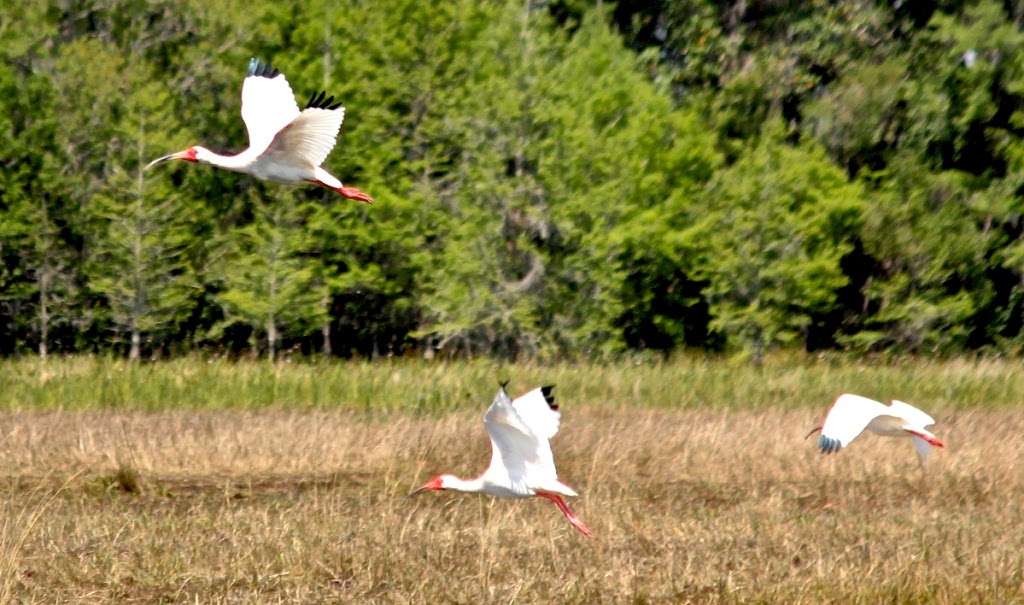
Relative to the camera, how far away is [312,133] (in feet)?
40.2

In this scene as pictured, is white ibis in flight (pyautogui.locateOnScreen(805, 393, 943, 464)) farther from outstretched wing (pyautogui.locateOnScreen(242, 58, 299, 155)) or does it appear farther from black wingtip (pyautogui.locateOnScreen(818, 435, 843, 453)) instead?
outstretched wing (pyautogui.locateOnScreen(242, 58, 299, 155))

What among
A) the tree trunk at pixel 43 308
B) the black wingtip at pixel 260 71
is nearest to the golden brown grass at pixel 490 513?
the black wingtip at pixel 260 71

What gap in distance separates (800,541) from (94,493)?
560 centimetres

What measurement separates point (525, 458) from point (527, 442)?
0.16 metres

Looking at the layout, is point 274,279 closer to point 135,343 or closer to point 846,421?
point 135,343

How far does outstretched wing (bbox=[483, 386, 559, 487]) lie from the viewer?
35.9ft

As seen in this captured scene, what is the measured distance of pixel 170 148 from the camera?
32031mm

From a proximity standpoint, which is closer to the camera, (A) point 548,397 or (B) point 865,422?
(A) point 548,397

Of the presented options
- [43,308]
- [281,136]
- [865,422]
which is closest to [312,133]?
[281,136]

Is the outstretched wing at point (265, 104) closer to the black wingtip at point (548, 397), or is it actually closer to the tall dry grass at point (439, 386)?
the black wingtip at point (548, 397)

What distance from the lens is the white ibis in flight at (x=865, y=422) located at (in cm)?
1198

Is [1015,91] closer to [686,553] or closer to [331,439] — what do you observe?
[331,439]

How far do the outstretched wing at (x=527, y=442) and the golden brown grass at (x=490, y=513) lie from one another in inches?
14.4

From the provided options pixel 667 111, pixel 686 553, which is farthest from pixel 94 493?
pixel 667 111
